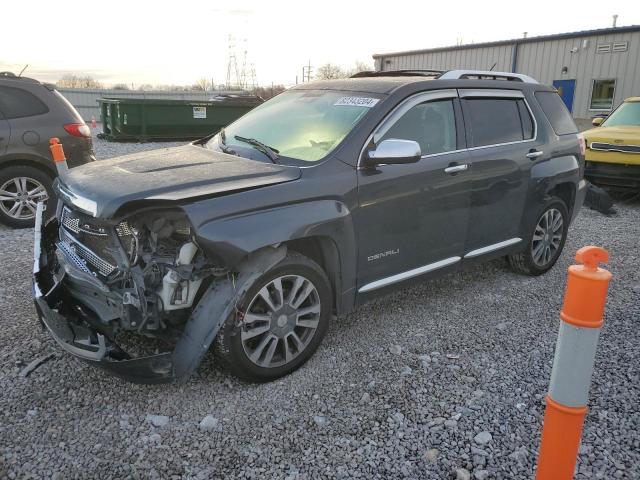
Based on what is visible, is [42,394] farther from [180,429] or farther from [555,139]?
[555,139]

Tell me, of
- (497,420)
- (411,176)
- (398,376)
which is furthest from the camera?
(411,176)

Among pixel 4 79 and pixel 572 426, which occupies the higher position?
pixel 4 79

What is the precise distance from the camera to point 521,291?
4883 mm

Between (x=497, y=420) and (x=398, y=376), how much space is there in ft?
2.22

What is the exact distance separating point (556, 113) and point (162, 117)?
13620mm

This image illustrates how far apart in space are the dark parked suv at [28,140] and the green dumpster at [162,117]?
31.1 feet

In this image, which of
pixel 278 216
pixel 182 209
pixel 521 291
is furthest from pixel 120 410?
pixel 521 291

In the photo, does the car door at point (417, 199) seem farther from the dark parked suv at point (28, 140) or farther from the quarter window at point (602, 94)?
the quarter window at point (602, 94)

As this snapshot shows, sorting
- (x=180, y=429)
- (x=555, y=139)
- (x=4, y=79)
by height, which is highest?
(x=4, y=79)

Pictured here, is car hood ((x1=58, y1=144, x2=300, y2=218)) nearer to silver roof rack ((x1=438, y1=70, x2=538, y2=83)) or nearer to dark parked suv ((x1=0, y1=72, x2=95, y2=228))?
silver roof rack ((x1=438, y1=70, x2=538, y2=83))

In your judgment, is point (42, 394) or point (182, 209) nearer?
point (182, 209)

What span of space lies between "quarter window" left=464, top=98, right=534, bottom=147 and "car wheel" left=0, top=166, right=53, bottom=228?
5309mm

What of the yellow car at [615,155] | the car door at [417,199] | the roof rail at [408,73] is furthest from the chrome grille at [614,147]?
the car door at [417,199]

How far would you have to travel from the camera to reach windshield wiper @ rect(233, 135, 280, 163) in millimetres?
3563
